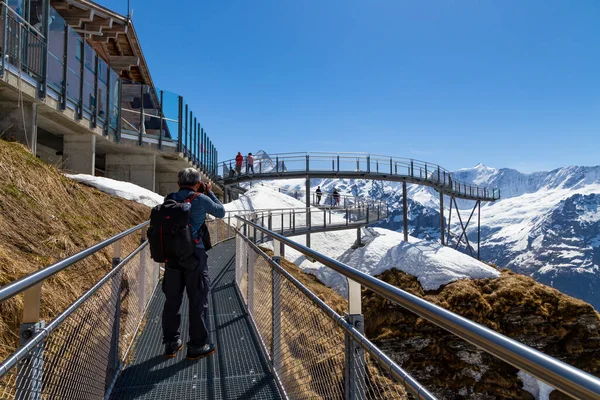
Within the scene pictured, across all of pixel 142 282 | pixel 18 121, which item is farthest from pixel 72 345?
pixel 18 121

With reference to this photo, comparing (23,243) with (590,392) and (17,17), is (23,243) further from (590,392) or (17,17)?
(17,17)

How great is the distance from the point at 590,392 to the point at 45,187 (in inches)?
349

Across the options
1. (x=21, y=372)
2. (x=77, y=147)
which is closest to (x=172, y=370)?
(x=21, y=372)

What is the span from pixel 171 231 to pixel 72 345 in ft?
4.20

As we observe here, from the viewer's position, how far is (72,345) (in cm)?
266

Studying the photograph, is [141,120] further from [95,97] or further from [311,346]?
[311,346]

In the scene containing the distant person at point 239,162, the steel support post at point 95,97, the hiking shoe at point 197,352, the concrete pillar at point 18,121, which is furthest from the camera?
the distant person at point 239,162

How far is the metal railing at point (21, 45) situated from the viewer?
33.6ft

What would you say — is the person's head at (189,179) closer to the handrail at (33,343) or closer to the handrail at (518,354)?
the handrail at (33,343)

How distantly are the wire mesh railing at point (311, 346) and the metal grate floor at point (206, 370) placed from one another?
0.17m

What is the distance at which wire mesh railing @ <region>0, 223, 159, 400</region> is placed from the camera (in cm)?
191

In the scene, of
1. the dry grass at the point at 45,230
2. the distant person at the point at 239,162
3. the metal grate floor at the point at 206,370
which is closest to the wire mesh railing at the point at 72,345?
the metal grate floor at the point at 206,370

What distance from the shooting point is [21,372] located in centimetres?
190

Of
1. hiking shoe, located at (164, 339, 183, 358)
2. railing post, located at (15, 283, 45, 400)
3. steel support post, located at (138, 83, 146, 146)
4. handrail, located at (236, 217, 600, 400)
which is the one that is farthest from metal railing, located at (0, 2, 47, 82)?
handrail, located at (236, 217, 600, 400)
